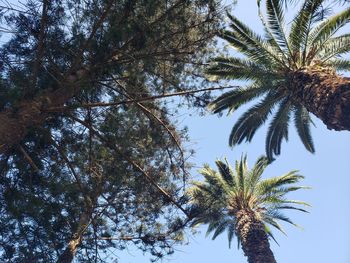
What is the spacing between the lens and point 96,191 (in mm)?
8297

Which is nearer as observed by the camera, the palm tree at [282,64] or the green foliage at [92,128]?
the green foliage at [92,128]

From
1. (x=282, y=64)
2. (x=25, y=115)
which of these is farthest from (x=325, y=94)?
(x=25, y=115)

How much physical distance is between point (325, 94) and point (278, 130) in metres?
5.02

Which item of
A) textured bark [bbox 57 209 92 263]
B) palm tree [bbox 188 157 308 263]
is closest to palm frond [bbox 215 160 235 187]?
palm tree [bbox 188 157 308 263]

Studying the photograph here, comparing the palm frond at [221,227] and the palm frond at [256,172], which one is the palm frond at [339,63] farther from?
the palm frond at [221,227]

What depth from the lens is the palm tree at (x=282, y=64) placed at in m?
11.4

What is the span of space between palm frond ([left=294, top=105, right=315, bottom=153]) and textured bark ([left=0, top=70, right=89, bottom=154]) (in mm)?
8657

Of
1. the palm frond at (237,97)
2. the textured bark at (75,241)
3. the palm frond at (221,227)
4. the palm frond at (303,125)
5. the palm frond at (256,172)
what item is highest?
the palm frond at (256,172)

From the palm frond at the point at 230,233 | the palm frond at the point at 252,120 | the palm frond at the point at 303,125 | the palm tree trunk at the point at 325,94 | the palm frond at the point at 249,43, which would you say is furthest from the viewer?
the palm frond at the point at 230,233

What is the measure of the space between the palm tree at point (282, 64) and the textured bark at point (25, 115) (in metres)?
5.60

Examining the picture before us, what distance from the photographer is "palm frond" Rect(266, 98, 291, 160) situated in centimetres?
1380

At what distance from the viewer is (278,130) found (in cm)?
1468

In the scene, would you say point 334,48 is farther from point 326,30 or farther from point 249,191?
point 249,191

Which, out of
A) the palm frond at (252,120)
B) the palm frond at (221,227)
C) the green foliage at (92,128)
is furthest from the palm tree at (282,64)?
the palm frond at (221,227)
